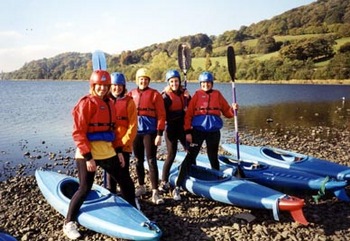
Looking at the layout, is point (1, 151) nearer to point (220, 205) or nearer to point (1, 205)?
point (1, 205)

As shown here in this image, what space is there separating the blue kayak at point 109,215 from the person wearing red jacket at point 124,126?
9.8 inches

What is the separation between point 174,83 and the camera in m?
6.02

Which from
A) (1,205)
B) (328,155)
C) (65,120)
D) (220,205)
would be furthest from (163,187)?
(65,120)

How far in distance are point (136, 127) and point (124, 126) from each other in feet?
0.75

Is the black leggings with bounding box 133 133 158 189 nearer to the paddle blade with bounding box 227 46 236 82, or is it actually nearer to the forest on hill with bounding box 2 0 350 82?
the paddle blade with bounding box 227 46 236 82

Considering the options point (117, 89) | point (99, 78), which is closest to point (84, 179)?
point (99, 78)

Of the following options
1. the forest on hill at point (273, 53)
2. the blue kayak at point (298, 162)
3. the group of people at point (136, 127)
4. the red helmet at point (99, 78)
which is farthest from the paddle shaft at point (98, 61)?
the forest on hill at point (273, 53)

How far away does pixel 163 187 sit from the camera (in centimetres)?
658

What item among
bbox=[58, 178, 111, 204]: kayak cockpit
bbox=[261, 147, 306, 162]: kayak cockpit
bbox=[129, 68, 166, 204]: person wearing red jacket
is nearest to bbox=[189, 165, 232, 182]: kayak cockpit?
bbox=[129, 68, 166, 204]: person wearing red jacket

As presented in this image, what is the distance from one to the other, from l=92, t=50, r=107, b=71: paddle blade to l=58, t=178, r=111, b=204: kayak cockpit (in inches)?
83.7

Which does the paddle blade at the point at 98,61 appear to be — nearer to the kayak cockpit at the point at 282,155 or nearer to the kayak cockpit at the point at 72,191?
the kayak cockpit at the point at 72,191

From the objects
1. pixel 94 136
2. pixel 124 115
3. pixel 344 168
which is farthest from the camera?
pixel 344 168

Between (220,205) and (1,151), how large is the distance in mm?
10799

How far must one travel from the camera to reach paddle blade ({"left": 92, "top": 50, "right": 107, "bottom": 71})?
6.44m
